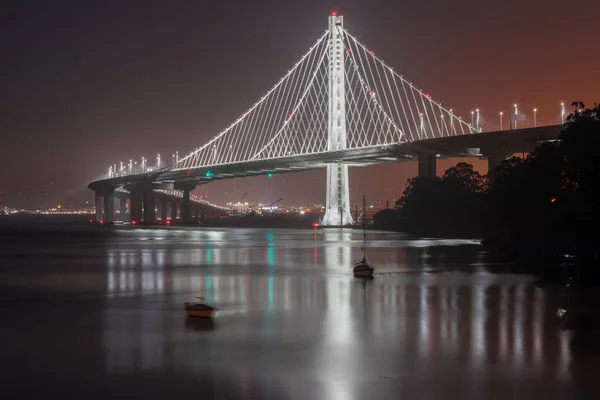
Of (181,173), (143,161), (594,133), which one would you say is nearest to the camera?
(594,133)

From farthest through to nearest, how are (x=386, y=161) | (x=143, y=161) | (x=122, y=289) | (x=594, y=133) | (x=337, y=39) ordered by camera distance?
(x=143, y=161) → (x=337, y=39) → (x=386, y=161) → (x=594, y=133) → (x=122, y=289)

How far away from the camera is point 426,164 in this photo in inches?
3278

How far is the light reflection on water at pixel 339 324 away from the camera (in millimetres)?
16562

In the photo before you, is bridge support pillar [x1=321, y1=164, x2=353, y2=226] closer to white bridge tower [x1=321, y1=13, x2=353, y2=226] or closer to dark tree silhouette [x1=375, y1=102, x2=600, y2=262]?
white bridge tower [x1=321, y1=13, x2=353, y2=226]

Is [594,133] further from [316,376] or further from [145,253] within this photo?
[316,376]

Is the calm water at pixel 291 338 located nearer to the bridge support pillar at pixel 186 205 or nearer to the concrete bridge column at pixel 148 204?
the concrete bridge column at pixel 148 204

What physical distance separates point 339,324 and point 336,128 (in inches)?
2754

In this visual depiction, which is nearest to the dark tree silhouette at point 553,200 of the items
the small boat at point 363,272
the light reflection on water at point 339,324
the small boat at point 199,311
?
the light reflection on water at point 339,324

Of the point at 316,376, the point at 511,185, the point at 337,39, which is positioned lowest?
the point at 316,376

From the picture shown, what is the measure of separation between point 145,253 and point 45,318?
29539 millimetres

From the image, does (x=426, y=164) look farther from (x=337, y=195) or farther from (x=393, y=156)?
(x=337, y=195)

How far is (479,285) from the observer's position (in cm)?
3066

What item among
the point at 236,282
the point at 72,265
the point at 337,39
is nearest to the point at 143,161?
the point at 337,39

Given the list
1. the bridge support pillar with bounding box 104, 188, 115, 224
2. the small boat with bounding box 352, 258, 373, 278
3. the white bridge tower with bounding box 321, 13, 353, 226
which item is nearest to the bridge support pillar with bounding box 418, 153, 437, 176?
the white bridge tower with bounding box 321, 13, 353, 226
